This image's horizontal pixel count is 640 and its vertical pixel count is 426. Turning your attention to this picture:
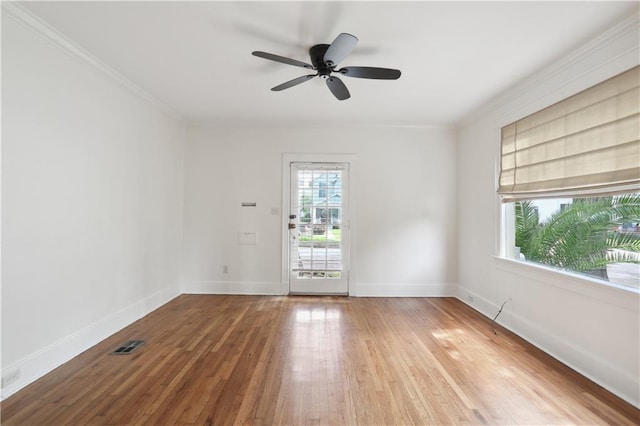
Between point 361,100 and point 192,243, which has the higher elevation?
point 361,100

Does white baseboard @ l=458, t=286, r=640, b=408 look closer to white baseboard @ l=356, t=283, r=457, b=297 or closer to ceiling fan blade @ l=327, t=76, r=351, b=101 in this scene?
white baseboard @ l=356, t=283, r=457, b=297

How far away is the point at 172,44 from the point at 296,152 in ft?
7.91

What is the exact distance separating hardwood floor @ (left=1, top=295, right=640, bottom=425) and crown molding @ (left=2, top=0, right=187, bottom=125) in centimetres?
259

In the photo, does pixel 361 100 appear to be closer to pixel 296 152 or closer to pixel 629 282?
pixel 296 152

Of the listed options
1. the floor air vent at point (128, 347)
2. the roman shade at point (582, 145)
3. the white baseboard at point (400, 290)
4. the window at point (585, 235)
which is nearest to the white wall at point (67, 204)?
the floor air vent at point (128, 347)

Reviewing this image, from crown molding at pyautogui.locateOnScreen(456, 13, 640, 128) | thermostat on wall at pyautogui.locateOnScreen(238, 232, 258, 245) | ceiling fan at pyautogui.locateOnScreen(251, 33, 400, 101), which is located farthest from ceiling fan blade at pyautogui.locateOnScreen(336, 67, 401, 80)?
thermostat on wall at pyautogui.locateOnScreen(238, 232, 258, 245)

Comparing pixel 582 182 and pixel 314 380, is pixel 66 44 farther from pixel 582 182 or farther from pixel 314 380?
pixel 582 182

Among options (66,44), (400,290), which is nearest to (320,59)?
(66,44)

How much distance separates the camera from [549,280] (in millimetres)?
2760

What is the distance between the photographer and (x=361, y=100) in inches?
142

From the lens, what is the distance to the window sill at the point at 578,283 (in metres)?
2.08

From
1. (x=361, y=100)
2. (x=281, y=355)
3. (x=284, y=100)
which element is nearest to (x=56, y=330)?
(x=281, y=355)

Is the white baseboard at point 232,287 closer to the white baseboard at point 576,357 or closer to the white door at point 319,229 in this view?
the white door at point 319,229

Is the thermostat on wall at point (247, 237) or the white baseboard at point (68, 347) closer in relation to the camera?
the white baseboard at point (68, 347)
